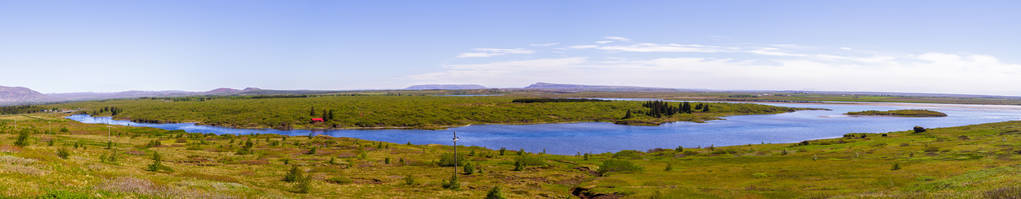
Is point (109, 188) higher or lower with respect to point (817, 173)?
higher

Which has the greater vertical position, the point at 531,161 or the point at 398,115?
the point at 531,161

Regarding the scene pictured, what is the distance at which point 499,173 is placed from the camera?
46344 millimetres

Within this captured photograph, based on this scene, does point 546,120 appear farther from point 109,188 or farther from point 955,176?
point 109,188

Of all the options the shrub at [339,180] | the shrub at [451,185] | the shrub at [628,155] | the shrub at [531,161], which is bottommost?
the shrub at [628,155]

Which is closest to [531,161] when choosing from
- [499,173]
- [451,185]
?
[499,173]

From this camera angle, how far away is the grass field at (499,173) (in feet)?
66.3

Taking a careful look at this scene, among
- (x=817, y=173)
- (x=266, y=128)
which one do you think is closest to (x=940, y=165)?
(x=817, y=173)

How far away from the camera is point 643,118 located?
153375mm

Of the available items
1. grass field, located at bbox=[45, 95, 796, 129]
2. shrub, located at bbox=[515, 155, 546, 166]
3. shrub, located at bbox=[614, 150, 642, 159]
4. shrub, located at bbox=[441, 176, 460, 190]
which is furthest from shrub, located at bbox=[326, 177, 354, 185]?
grass field, located at bbox=[45, 95, 796, 129]

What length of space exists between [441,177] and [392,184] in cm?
610

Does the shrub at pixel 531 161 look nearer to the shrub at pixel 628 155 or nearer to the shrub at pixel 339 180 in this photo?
the shrub at pixel 628 155

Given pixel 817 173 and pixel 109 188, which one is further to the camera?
pixel 817 173

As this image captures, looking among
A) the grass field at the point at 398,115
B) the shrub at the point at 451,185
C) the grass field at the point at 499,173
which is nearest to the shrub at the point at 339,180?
the grass field at the point at 499,173

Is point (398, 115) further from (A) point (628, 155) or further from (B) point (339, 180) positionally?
(B) point (339, 180)
